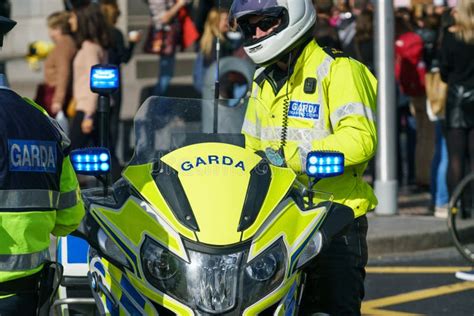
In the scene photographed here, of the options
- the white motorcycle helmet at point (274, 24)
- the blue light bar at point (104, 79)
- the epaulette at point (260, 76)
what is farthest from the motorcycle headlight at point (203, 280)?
the blue light bar at point (104, 79)

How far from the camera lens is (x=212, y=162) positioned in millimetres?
4996

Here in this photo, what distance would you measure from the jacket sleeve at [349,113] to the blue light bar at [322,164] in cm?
34

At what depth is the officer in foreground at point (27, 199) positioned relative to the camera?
4.62 metres

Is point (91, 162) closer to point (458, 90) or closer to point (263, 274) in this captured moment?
point (263, 274)

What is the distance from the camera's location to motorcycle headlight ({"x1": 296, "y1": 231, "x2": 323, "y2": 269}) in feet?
16.2

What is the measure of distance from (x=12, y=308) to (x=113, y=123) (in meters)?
8.68

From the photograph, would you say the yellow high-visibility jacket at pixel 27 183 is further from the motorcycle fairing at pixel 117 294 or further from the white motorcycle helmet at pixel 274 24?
the white motorcycle helmet at pixel 274 24

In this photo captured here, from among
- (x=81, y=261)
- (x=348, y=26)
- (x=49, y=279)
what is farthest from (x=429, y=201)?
(x=49, y=279)

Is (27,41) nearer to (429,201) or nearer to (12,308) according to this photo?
(429,201)

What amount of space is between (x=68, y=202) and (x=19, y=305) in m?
0.43

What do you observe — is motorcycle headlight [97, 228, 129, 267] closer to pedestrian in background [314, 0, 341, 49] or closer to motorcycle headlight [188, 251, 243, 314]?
motorcycle headlight [188, 251, 243, 314]

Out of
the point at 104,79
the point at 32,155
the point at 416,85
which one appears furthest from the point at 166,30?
the point at 32,155

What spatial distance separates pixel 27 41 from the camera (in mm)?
19969

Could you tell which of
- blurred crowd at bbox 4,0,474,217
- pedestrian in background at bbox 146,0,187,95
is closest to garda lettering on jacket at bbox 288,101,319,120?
blurred crowd at bbox 4,0,474,217
